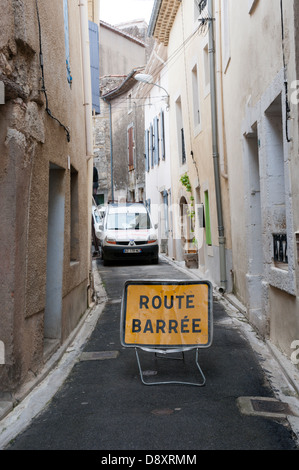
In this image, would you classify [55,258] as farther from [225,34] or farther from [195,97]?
[195,97]

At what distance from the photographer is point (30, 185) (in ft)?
17.7

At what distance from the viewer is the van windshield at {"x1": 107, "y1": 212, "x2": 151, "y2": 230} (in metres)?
18.1

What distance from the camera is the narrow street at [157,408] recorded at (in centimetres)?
378

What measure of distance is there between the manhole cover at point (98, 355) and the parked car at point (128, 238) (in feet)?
34.4

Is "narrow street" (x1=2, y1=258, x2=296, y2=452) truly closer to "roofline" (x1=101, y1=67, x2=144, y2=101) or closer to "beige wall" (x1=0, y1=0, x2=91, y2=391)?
"beige wall" (x1=0, y1=0, x2=91, y2=391)

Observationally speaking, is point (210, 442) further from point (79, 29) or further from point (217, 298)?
point (79, 29)

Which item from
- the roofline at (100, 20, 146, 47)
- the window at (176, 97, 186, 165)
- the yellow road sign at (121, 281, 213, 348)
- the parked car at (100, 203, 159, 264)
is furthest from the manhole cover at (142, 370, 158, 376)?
the roofline at (100, 20, 146, 47)

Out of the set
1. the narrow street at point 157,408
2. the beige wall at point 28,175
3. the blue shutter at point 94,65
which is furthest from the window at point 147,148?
the narrow street at point 157,408

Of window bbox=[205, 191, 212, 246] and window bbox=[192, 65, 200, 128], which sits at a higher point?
window bbox=[192, 65, 200, 128]

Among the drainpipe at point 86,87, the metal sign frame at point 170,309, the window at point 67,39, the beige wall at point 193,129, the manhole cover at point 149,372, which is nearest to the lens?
the metal sign frame at point 170,309

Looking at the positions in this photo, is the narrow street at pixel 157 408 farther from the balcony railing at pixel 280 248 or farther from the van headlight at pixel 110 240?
the van headlight at pixel 110 240

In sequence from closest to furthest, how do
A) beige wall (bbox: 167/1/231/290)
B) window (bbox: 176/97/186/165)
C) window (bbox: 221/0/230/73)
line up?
window (bbox: 221/0/230/73), beige wall (bbox: 167/1/231/290), window (bbox: 176/97/186/165)

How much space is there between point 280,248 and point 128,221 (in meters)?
12.2

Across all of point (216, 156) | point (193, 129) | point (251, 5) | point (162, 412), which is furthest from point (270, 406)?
point (193, 129)
